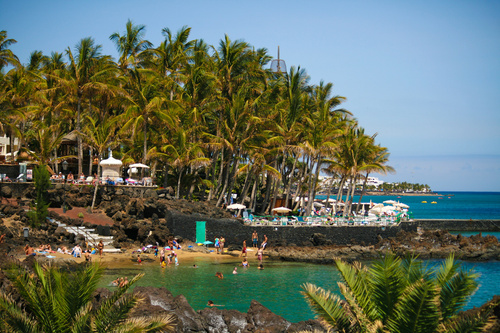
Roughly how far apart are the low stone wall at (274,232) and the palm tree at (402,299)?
85.5ft

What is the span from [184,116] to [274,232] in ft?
47.1

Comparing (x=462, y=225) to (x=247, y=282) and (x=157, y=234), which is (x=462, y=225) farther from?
(x=247, y=282)

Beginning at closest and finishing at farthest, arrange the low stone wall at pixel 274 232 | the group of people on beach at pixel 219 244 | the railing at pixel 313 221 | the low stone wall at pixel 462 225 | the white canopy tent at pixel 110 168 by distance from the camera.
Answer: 1. the group of people on beach at pixel 219 244
2. the low stone wall at pixel 274 232
3. the railing at pixel 313 221
4. the white canopy tent at pixel 110 168
5. the low stone wall at pixel 462 225

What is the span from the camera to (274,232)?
36469mm

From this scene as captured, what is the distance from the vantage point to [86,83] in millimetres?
→ 39062

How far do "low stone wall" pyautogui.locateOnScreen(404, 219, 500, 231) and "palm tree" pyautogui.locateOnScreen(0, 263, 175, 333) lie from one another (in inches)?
2276

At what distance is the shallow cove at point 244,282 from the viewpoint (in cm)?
2191

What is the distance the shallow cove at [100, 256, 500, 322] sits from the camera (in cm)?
2191

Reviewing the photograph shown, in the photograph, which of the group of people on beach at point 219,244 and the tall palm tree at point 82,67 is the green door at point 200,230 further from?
the tall palm tree at point 82,67

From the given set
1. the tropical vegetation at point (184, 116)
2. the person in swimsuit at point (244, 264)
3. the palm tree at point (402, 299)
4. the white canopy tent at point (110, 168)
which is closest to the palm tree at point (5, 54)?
the tropical vegetation at point (184, 116)

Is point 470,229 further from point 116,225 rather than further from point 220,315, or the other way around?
point 220,315

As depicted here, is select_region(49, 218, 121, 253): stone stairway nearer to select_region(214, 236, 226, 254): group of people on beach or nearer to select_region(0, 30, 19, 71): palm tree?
select_region(214, 236, 226, 254): group of people on beach

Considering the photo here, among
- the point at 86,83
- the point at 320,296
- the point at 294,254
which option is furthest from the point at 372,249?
the point at 320,296

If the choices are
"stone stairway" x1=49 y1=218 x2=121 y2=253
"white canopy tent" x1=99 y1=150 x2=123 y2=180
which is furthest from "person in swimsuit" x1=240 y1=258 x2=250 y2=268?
"white canopy tent" x1=99 y1=150 x2=123 y2=180
